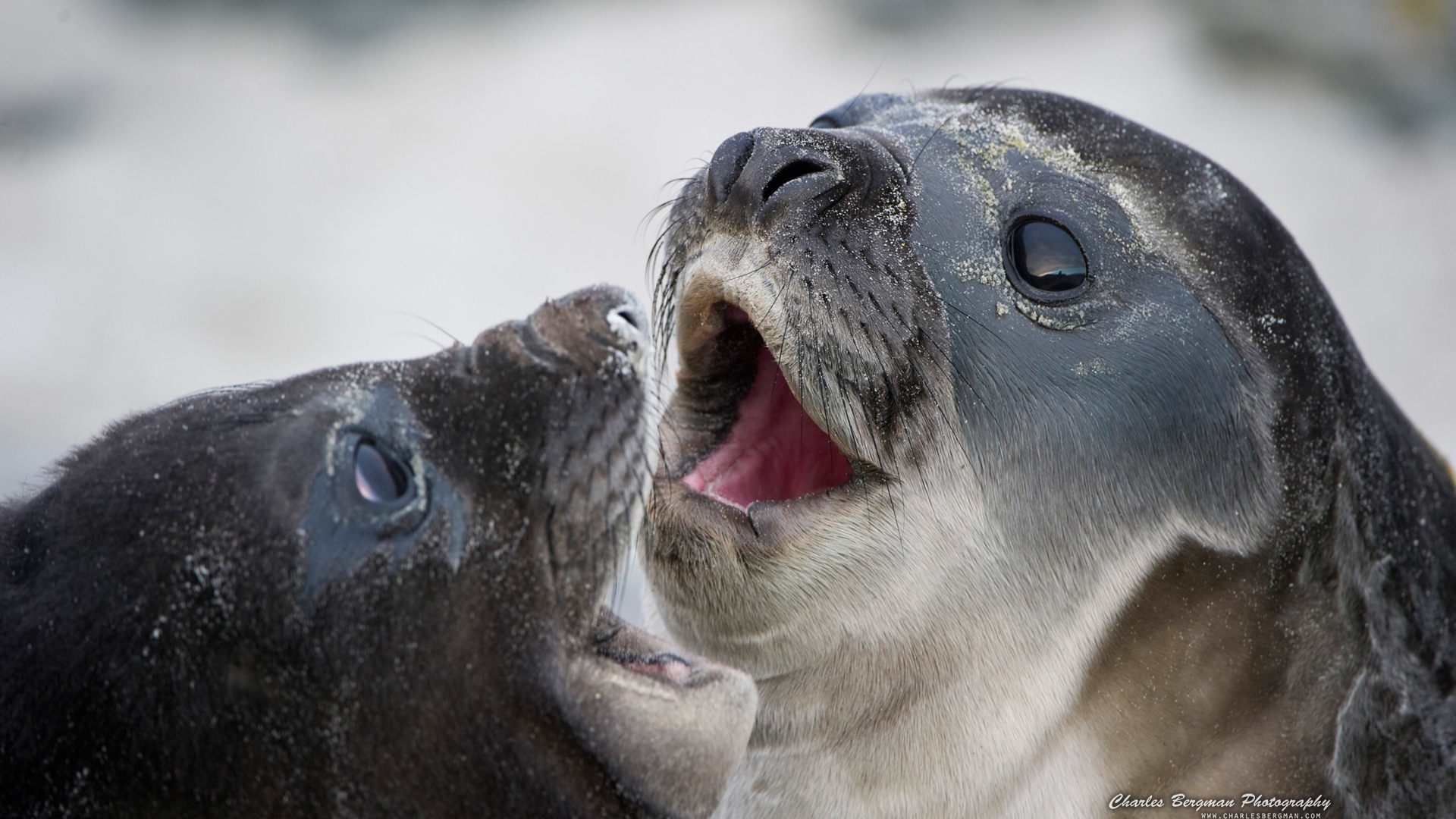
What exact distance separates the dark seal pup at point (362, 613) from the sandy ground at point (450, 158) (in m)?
5.99

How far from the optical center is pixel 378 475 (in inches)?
126

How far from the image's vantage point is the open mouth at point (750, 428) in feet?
13.0

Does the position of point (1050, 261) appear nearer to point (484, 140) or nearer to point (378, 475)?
point (378, 475)

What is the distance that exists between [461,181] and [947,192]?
7893 mm

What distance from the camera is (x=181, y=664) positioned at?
2936 mm

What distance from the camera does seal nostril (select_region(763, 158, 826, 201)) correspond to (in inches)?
144

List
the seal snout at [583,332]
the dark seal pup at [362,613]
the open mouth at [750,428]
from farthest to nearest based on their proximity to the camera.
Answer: the open mouth at [750,428] → the seal snout at [583,332] → the dark seal pup at [362,613]

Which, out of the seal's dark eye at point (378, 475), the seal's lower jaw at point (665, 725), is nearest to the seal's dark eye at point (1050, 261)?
the seal's lower jaw at point (665, 725)

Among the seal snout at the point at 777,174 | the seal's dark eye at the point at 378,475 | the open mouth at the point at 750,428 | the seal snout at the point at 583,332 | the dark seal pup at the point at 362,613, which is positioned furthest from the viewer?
the open mouth at the point at 750,428

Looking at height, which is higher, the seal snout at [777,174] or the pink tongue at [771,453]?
the seal snout at [777,174]

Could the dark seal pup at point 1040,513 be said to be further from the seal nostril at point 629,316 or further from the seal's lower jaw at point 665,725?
the seal's lower jaw at point 665,725

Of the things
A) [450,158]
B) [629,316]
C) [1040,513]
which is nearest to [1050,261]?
[1040,513]

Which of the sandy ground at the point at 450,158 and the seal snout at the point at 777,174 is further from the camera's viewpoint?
the sandy ground at the point at 450,158

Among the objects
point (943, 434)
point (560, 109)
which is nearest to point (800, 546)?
point (943, 434)
